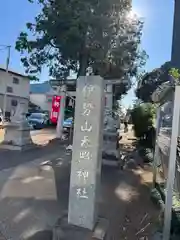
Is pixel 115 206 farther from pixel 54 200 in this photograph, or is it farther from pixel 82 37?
pixel 82 37

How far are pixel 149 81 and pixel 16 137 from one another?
603 inches

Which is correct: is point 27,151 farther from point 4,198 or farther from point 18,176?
point 4,198

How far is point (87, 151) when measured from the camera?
11.7ft

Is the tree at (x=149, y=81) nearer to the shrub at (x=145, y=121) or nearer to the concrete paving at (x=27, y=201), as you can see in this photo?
the shrub at (x=145, y=121)

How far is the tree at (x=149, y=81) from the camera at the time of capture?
77.3 feet

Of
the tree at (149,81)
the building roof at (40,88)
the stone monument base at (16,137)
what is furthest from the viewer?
the building roof at (40,88)

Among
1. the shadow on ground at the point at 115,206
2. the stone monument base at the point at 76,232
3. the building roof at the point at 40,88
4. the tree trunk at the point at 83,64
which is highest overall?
the building roof at the point at 40,88

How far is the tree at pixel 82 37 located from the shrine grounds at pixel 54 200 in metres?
6.18

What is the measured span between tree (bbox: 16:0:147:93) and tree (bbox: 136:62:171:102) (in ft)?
25.7

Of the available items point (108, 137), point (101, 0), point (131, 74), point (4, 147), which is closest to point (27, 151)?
point (4, 147)

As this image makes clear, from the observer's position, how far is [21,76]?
34406 mm

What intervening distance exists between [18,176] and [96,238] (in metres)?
4.47

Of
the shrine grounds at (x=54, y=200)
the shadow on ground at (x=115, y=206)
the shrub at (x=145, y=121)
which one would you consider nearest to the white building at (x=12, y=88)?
the shrub at (x=145, y=121)

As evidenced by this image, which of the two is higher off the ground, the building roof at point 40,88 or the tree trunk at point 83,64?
the building roof at point 40,88
